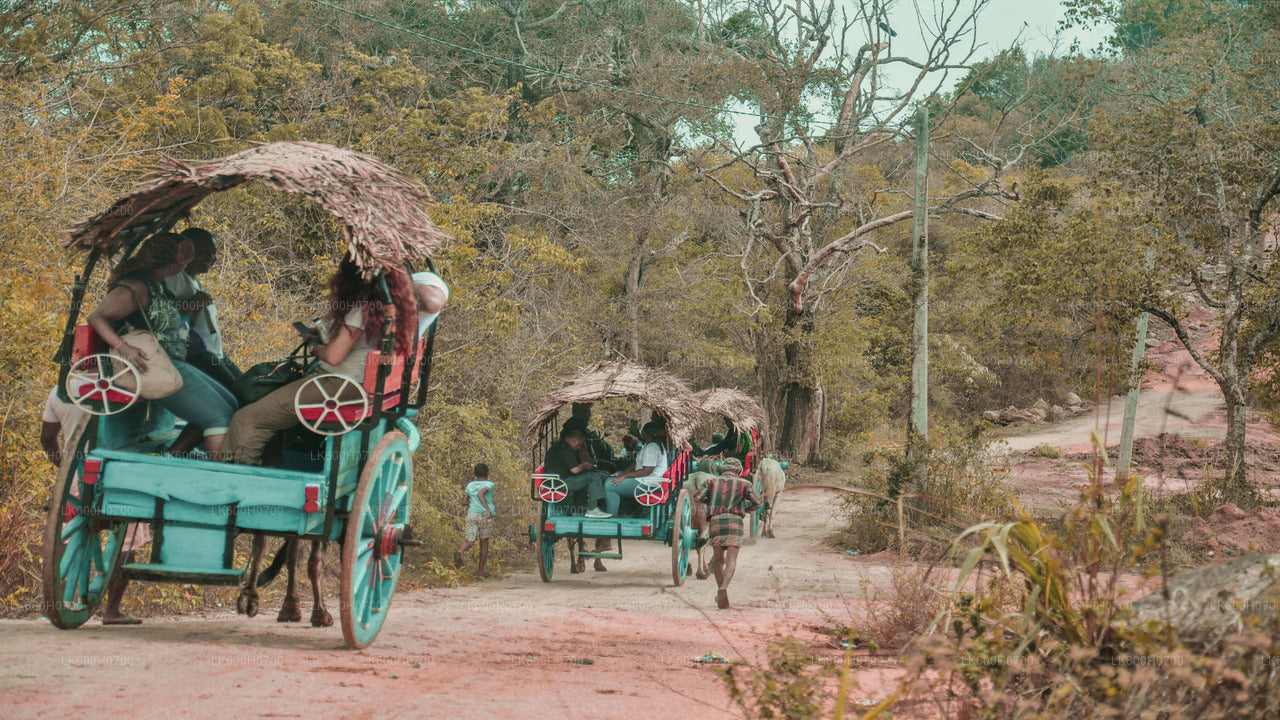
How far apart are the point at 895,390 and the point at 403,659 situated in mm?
31797

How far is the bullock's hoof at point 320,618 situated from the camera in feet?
24.6

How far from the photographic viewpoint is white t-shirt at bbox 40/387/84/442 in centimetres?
664

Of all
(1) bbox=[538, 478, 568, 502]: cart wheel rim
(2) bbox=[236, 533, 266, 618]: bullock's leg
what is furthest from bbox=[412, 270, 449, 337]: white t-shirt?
(1) bbox=[538, 478, 568, 502]: cart wheel rim

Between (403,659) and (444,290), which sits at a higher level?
(444,290)

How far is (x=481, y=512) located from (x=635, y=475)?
2.02 m

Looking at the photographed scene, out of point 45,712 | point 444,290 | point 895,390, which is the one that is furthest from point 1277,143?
point 895,390

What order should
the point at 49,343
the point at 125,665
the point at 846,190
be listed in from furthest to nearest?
the point at 846,190, the point at 49,343, the point at 125,665

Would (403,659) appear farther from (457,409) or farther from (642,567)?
(642,567)

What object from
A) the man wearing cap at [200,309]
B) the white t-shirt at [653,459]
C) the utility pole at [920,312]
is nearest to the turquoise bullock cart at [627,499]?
the white t-shirt at [653,459]

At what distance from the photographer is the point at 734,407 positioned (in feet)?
64.9

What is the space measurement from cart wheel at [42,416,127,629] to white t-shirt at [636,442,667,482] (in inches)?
307

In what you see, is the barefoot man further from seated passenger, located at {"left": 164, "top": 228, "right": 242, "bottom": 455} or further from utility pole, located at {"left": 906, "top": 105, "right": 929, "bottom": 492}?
utility pole, located at {"left": 906, "top": 105, "right": 929, "bottom": 492}

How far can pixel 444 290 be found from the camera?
22.5 feet

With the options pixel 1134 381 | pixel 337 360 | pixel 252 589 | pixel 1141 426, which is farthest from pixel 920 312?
pixel 1141 426
